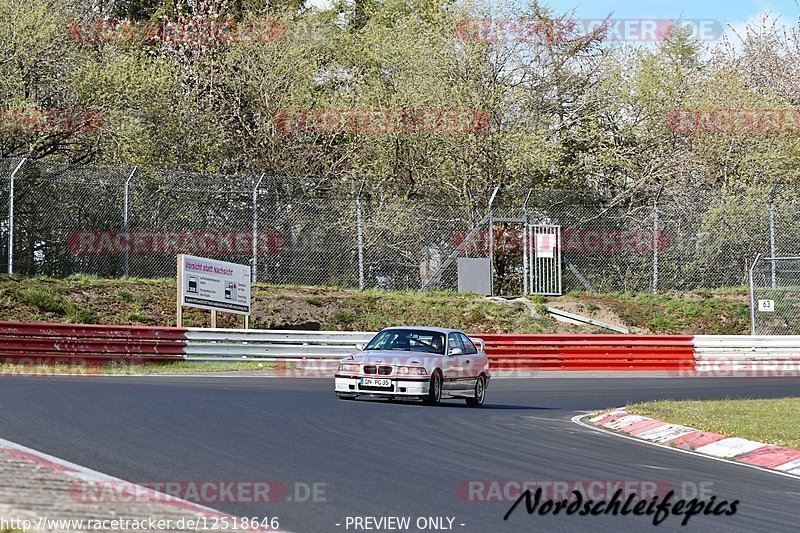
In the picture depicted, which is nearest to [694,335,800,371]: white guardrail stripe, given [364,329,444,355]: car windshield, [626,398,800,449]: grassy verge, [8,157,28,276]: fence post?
[626,398,800,449]: grassy verge

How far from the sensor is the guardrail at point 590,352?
28.0 m

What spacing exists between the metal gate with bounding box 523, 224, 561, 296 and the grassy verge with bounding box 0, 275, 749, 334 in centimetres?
50

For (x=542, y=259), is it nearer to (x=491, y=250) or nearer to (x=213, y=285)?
(x=491, y=250)

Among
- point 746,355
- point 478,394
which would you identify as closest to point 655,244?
point 746,355

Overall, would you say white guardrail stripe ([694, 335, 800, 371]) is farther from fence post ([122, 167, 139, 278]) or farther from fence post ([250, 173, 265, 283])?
fence post ([122, 167, 139, 278])

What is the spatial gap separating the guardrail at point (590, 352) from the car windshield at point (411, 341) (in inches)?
375

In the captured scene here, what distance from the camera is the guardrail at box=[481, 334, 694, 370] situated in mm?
28000

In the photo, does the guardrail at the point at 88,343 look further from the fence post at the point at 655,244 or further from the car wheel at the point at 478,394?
the fence post at the point at 655,244

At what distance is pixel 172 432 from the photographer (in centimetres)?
Result: 1063

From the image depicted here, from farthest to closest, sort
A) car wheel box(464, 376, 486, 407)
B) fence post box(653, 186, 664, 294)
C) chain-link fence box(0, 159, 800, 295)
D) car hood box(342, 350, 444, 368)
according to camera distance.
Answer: fence post box(653, 186, 664, 294), chain-link fence box(0, 159, 800, 295), car wheel box(464, 376, 486, 407), car hood box(342, 350, 444, 368)

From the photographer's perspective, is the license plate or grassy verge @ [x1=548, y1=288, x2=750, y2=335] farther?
grassy verge @ [x1=548, y1=288, x2=750, y2=335]

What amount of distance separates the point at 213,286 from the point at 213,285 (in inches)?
0.9

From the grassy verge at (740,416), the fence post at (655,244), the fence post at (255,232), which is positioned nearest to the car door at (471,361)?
the grassy verge at (740,416)

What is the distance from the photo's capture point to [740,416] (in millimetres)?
16031
